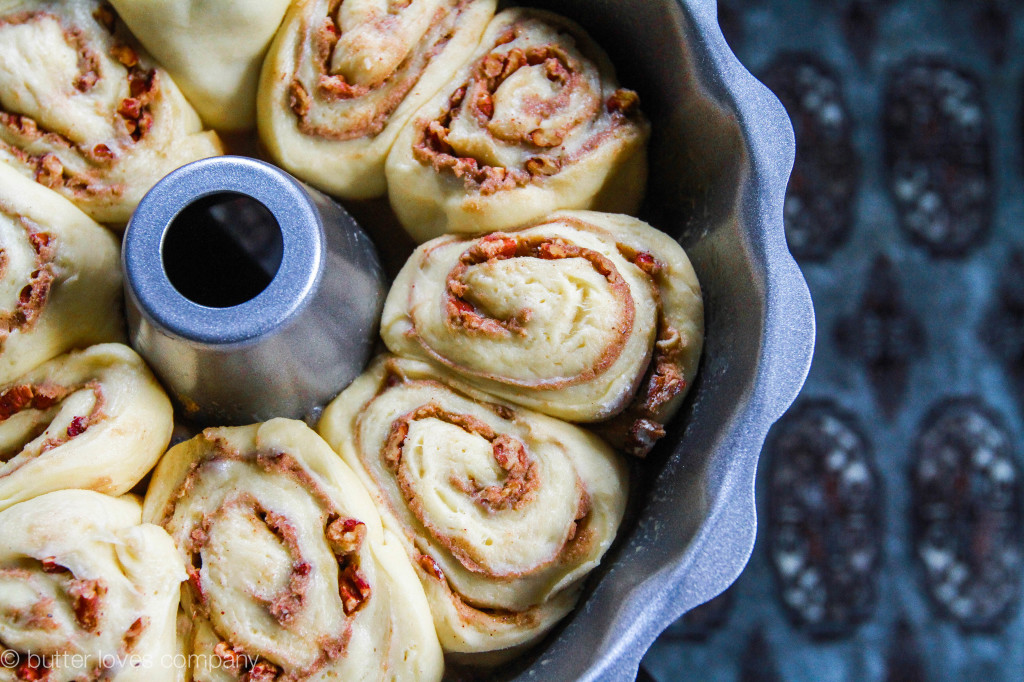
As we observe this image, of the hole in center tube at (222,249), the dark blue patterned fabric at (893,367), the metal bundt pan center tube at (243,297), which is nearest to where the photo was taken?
the metal bundt pan center tube at (243,297)

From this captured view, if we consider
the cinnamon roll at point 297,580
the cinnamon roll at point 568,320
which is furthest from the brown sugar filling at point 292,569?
the cinnamon roll at point 568,320

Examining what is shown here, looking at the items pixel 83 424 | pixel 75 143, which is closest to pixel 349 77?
pixel 75 143

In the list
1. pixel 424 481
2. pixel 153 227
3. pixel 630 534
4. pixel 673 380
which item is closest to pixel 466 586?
pixel 424 481

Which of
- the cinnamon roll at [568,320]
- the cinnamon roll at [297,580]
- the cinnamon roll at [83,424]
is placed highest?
the cinnamon roll at [568,320]

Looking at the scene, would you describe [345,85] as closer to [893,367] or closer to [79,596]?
[79,596]

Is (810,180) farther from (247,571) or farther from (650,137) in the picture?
(247,571)

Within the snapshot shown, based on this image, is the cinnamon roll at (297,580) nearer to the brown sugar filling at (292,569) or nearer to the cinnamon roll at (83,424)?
the brown sugar filling at (292,569)
